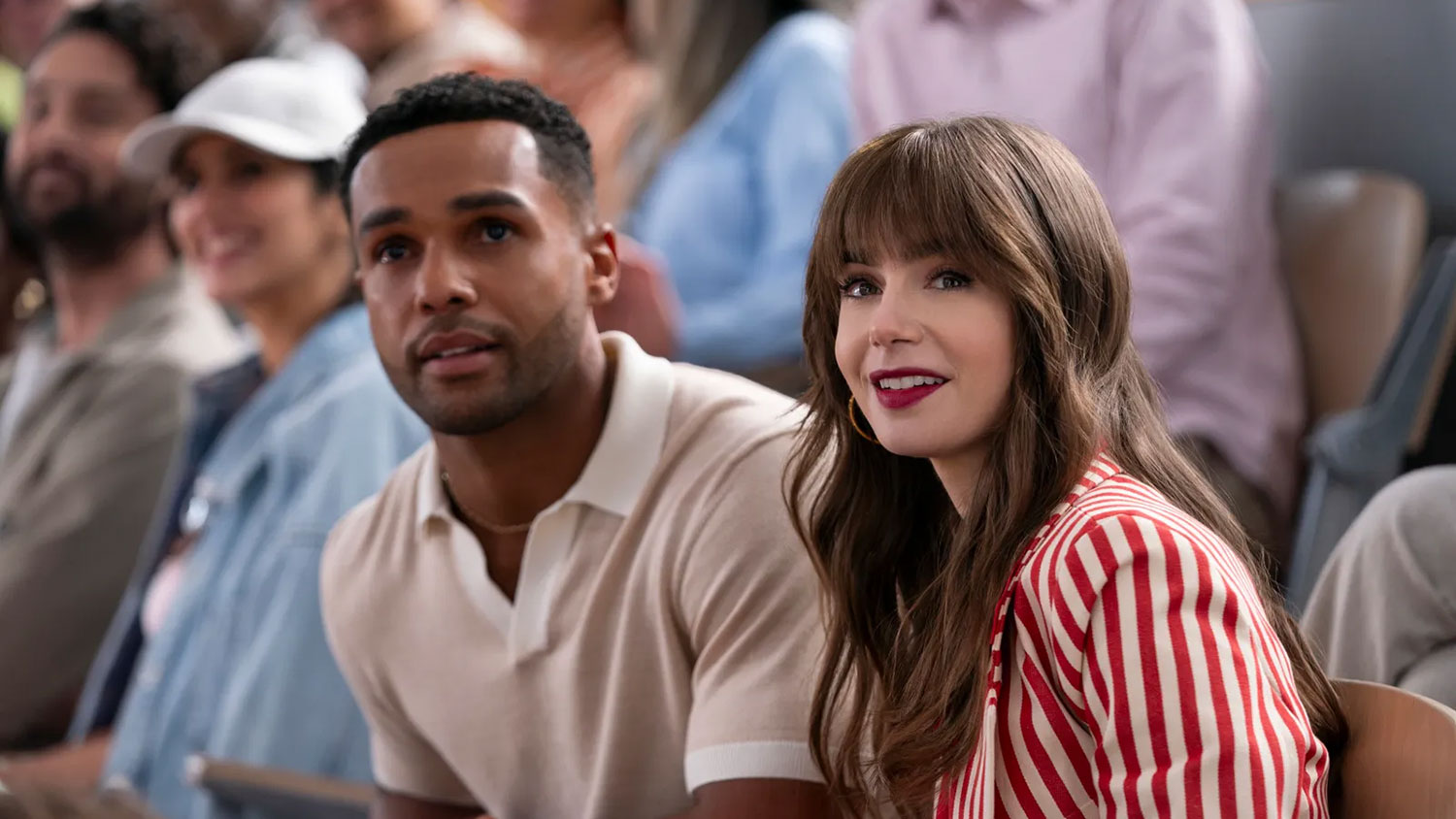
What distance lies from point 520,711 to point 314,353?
93cm

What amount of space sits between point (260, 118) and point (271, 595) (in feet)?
2.07

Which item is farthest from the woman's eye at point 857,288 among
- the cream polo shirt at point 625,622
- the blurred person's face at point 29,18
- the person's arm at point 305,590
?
the blurred person's face at point 29,18

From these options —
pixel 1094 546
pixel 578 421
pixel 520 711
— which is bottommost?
pixel 520 711

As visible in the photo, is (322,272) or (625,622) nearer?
(625,622)

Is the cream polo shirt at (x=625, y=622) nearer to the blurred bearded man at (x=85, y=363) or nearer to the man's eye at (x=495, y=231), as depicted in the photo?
the man's eye at (x=495, y=231)

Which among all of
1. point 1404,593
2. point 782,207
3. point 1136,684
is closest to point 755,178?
point 782,207

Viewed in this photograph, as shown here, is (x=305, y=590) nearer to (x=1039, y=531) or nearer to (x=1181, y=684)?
(x=1039, y=531)

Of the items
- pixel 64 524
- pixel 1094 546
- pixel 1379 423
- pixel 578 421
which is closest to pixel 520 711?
pixel 578 421

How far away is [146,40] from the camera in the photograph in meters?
2.73

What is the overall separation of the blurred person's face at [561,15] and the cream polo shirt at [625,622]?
1417 millimetres

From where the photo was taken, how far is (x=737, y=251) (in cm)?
241

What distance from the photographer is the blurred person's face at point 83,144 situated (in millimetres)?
2699

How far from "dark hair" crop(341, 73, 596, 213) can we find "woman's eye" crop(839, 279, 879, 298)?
38 cm

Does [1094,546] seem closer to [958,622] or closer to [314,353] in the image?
[958,622]
